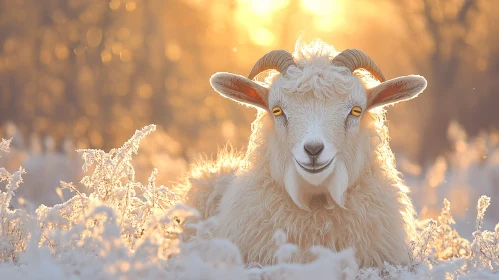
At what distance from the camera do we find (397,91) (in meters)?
4.29

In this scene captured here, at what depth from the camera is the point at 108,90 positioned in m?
15.6

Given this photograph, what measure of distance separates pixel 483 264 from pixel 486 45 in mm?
11771

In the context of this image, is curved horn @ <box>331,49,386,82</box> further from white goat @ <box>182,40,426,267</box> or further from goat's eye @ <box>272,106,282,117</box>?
goat's eye @ <box>272,106,282,117</box>

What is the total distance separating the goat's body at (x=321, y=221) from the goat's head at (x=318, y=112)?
106 millimetres

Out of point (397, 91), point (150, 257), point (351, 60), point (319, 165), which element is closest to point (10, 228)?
point (150, 257)

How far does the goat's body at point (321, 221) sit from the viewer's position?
3.85 m

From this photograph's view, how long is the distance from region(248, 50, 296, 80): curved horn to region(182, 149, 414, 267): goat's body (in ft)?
2.16

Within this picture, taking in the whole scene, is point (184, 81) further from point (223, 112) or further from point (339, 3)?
point (339, 3)

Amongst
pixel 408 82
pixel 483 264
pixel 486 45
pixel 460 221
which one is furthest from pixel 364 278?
pixel 486 45

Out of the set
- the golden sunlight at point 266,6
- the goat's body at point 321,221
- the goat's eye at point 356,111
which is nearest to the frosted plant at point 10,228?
the goat's body at point 321,221

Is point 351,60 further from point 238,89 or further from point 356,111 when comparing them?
point 238,89

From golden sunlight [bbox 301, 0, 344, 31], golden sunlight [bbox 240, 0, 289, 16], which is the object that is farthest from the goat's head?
golden sunlight [bbox 240, 0, 289, 16]

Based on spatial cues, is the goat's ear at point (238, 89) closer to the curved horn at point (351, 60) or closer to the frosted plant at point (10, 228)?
the curved horn at point (351, 60)

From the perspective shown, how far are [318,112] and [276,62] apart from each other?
59 cm
